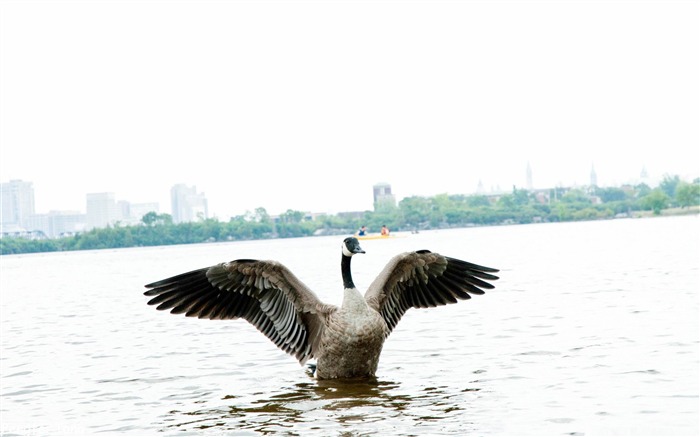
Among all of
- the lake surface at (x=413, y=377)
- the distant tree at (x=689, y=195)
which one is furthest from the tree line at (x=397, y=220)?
the lake surface at (x=413, y=377)

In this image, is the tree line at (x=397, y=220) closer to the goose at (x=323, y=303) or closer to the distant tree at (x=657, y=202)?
the distant tree at (x=657, y=202)

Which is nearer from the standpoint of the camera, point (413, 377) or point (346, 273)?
point (346, 273)

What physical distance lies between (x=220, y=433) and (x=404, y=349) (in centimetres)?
573

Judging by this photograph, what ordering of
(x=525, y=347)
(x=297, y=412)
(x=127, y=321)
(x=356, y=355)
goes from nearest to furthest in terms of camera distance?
1. (x=297, y=412)
2. (x=356, y=355)
3. (x=525, y=347)
4. (x=127, y=321)

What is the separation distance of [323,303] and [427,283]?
1649 mm

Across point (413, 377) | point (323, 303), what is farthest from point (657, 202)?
point (323, 303)

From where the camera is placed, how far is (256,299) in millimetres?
11438

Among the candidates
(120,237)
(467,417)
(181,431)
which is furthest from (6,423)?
(120,237)

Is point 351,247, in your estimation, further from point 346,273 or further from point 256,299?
point 256,299

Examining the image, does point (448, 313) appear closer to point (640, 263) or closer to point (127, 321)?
point (127, 321)

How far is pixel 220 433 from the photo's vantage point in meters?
8.94

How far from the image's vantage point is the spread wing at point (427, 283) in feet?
38.2

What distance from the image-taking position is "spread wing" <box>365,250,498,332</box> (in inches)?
458

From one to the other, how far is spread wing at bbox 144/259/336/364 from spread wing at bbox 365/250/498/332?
3.26 feet
